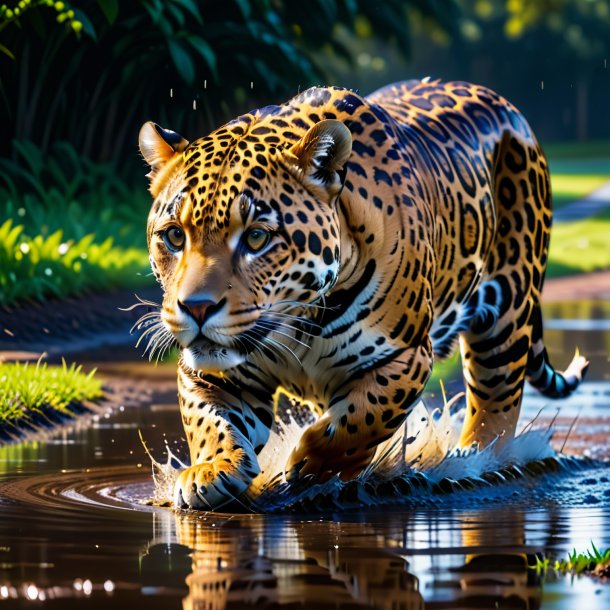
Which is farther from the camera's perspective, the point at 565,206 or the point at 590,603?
the point at 565,206

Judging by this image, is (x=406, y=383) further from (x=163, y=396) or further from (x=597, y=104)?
(x=597, y=104)

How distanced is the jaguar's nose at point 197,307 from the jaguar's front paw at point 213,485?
76 centimetres

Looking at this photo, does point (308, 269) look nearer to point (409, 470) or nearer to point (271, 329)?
point (271, 329)

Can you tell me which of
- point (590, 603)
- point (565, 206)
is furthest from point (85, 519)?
point (565, 206)

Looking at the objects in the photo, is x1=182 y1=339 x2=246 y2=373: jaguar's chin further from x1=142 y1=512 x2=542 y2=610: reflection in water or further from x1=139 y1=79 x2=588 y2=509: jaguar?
x1=142 y1=512 x2=542 y2=610: reflection in water

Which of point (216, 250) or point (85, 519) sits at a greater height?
point (216, 250)

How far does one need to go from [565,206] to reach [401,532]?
30.4m

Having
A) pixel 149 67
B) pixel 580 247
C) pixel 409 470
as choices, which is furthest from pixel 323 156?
pixel 580 247

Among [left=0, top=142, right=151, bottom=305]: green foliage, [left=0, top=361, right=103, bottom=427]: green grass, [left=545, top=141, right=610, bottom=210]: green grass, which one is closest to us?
[left=0, top=361, right=103, bottom=427]: green grass

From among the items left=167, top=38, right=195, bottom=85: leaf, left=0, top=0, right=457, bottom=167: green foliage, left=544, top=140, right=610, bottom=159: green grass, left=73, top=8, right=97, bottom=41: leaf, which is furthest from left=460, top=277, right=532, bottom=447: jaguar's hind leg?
left=544, top=140, right=610, bottom=159: green grass

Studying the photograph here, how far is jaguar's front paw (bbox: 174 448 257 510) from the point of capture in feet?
22.7

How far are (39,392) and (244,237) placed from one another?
4074 millimetres

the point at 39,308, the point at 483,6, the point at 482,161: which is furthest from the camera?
the point at 483,6

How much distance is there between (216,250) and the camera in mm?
6641
